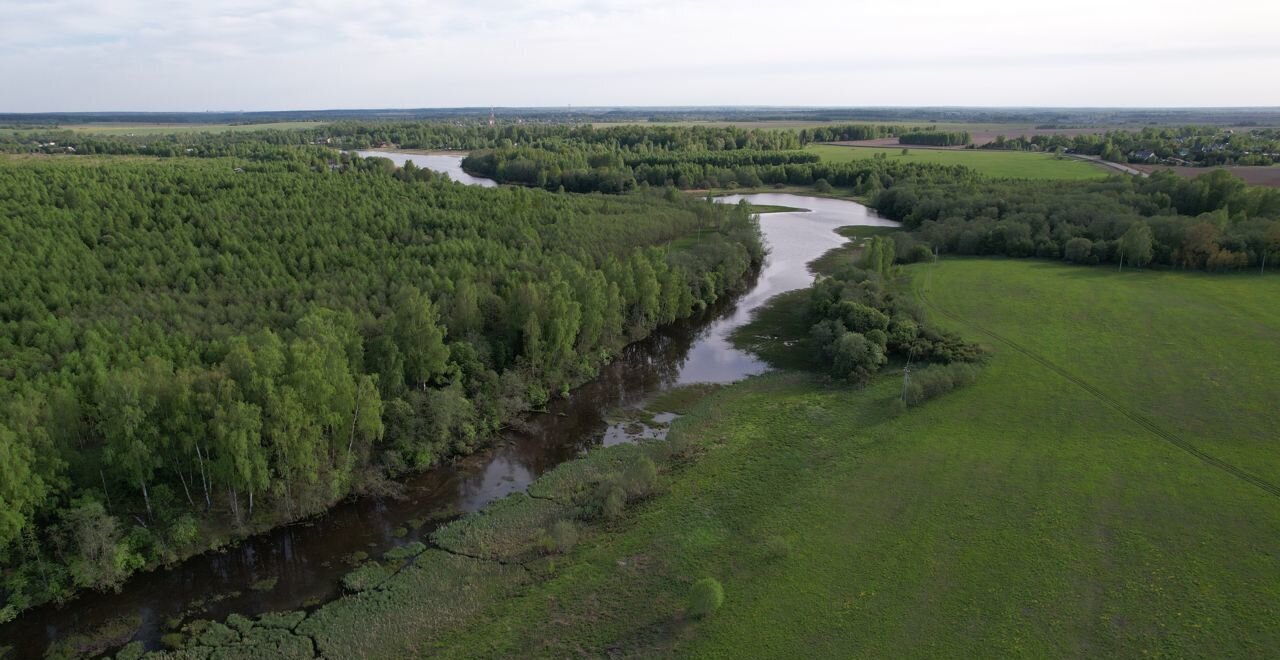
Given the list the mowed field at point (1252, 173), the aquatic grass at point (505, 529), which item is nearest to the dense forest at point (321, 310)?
the aquatic grass at point (505, 529)

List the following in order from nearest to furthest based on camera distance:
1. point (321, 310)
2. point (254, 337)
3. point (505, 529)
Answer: point (505, 529) → point (254, 337) → point (321, 310)

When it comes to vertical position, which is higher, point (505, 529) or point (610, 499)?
point (610, 499)

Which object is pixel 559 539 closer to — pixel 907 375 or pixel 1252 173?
pixel 907 375

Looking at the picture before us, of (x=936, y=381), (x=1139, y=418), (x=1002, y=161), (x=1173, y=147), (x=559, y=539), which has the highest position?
(x=1173, y=147)

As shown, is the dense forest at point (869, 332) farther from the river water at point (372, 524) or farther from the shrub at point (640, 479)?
the shrub at point (640, 479)

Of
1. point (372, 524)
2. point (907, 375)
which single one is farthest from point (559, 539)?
point (907, 375)

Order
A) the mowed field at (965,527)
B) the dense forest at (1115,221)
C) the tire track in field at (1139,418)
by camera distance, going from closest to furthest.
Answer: the mowed field at (965,527), the tire track in field at (1139,418), the dense forest at (1115,221)

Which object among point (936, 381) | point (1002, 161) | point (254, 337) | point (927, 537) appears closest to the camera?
point (927, 537)
